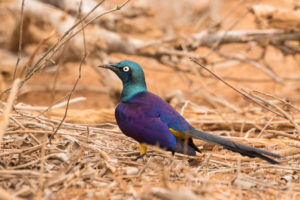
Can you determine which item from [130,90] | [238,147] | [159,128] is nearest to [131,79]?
[130,90]

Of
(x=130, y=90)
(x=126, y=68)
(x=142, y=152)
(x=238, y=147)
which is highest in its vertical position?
(x=126, y=68)

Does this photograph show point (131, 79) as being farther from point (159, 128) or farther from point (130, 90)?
point (159, 128)

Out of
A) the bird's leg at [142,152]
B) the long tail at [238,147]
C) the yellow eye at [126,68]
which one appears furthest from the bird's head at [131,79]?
the long tail at [238,147]

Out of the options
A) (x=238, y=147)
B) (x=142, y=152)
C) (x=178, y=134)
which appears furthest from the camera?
(x=142, y=152)

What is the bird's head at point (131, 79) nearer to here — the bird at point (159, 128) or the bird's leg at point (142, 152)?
the bird at point (159, 128)

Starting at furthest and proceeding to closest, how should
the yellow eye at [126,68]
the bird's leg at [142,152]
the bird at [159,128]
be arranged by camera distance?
the yellow eye at [126,68] < the bird's leg at [142,152] < the bird at [159,128]

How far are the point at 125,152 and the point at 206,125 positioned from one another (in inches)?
50.5

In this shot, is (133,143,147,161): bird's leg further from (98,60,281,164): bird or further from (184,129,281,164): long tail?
(184,129,281,164): long tail

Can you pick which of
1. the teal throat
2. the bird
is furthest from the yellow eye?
the bird

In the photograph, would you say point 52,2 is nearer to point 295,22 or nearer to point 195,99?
point 195,99

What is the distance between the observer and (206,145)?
3.43 m

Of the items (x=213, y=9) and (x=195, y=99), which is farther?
(x=213, y=9)

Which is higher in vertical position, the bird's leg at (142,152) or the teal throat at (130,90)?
the teal throat at (130,90)

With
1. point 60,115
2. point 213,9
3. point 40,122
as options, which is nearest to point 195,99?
point 60,115
